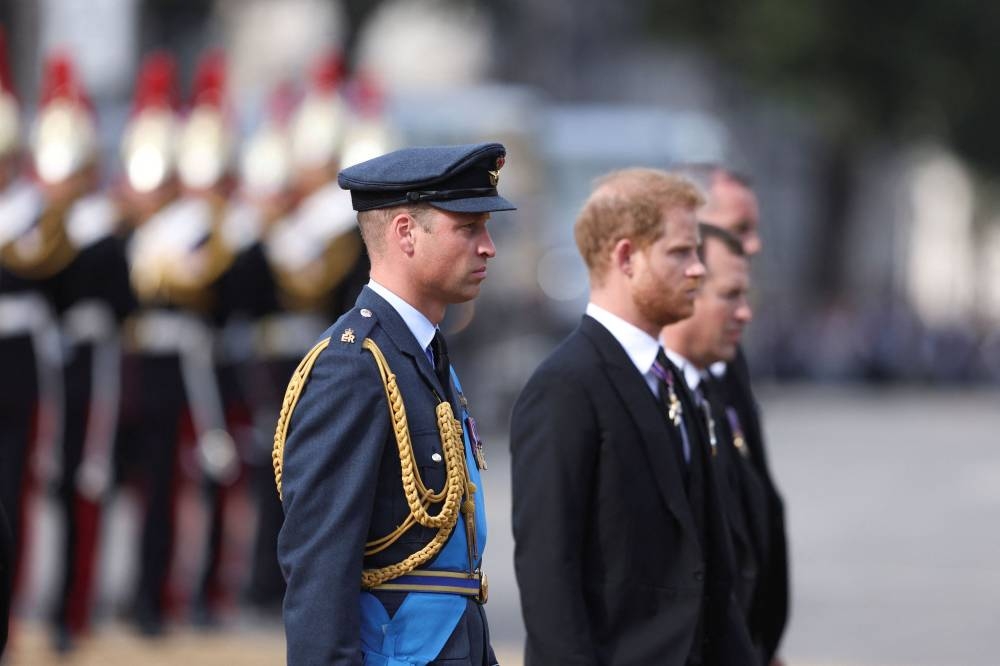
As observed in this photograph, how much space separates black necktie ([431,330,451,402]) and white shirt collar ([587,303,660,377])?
0.66 metres

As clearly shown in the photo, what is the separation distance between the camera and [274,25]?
55156 mm

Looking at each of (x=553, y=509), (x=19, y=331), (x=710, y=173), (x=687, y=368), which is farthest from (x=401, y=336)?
(x=19, y=331)

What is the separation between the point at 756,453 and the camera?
19.2 feet

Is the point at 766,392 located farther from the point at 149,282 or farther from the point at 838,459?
the point at 149,282

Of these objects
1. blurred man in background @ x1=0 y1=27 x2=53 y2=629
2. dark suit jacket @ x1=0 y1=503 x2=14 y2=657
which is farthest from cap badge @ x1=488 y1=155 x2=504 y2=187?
blurred man in background @ x1=0 y1=27 x2=53 y2=629

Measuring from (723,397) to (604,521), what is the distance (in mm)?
1294

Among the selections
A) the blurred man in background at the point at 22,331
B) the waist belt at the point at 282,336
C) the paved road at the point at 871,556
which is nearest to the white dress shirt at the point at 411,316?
the paved road at the point at 871,556

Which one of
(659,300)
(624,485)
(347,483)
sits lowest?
(624,485)

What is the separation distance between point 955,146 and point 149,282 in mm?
35357

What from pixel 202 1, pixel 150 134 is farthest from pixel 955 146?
pixel 150 134

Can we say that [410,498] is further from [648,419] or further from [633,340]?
[633,340]

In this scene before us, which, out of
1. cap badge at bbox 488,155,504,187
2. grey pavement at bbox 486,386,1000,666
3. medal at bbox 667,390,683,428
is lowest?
grey pavement at bbox 486,386,1000,666

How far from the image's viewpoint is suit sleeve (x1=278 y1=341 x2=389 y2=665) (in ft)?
12.5

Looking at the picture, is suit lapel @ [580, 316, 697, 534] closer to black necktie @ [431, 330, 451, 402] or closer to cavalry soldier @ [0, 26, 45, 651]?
black necktie @ [431, 330, 451, 402]
